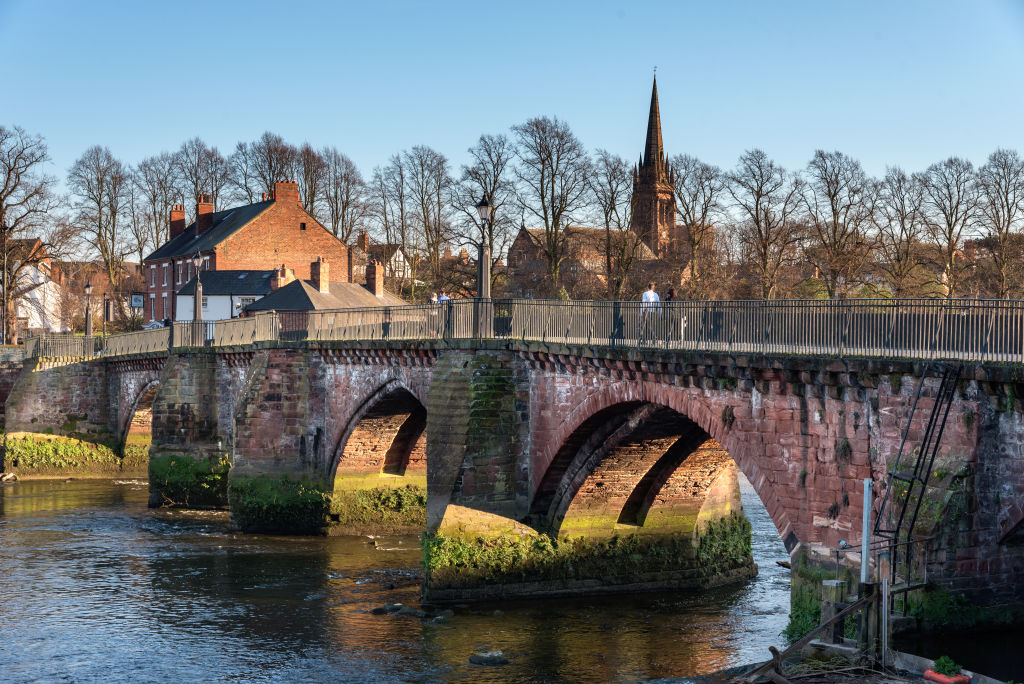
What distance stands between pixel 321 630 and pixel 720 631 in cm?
725

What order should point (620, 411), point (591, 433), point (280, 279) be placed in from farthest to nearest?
1. point (280, 279)
2. point (591, 433)
3. point (620, 411)

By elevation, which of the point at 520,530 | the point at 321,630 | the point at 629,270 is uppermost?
the point at 629,270

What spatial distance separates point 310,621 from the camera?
2103 cm

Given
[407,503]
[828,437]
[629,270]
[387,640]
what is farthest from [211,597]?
[629,270]

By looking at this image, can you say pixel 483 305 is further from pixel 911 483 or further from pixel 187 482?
pixel 187 482

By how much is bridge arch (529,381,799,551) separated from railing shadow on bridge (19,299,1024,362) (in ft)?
3.94

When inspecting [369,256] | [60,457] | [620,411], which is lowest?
[60,457]

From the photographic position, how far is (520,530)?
2269 centimetres

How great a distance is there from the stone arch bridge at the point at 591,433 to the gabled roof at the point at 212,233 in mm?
19508

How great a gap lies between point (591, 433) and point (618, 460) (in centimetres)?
90

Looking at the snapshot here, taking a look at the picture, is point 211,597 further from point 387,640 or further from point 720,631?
point 720,631

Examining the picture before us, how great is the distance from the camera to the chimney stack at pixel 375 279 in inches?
2116

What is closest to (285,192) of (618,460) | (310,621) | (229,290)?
(229,290)

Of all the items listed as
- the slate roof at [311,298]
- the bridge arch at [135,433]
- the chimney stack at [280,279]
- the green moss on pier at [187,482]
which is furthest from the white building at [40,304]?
the green moss on pier at [187,482]
